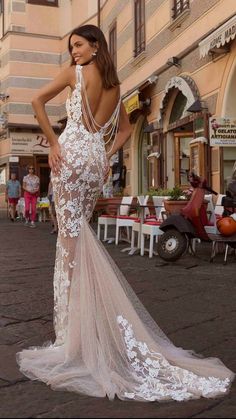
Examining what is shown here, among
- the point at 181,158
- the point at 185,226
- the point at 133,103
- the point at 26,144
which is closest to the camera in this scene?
the point at 185,226

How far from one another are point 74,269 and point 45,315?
1411 mm

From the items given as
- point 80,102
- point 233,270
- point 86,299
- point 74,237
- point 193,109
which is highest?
point 193,109

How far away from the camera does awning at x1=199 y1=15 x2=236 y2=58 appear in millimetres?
9039

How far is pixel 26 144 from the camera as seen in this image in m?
27.0

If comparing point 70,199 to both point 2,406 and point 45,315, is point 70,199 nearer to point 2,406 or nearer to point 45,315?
point 2,406

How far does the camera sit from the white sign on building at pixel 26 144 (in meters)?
26.9

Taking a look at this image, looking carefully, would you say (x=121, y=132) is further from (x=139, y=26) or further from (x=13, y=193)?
(x=13, y=193)

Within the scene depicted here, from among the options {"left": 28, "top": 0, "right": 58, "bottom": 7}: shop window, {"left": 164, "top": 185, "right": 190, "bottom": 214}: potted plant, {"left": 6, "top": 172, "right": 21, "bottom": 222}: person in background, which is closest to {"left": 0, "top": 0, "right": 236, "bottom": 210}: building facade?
{"left": 28, "top": 0, "right": 58, "bottom": 7}: shop window

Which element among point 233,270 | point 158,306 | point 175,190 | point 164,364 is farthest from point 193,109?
point 164,364

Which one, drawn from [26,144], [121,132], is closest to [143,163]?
[26,144]

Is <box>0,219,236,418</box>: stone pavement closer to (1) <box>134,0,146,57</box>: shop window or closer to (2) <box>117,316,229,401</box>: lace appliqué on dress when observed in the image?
(2) <box>117,316,229,401</box>: lace appliqué on dress

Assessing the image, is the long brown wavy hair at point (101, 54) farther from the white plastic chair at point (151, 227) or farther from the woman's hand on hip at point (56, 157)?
the white plastic chair at point (151, 227)

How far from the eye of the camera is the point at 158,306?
455 cm

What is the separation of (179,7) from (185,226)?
24.7ft
